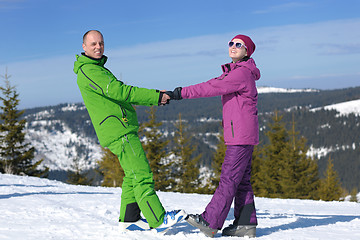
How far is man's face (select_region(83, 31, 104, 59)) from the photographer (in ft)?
13.2

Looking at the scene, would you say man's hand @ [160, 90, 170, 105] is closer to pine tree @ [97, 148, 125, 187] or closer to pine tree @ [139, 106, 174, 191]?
pine tree @ [139, 106, 174, 191]

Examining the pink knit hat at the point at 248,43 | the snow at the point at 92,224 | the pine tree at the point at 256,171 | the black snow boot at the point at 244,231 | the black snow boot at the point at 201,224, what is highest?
the pink knit hat at the point at 248,43

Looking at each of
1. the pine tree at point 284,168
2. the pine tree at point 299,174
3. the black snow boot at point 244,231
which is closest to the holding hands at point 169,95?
the black snow boot at point 244,231

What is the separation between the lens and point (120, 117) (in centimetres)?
395

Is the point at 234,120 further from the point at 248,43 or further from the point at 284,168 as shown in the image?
the point at 284,168

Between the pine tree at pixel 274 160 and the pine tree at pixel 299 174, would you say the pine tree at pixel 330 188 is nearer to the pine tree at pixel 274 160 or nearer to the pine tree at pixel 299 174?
the pine tree at pixel 299 174

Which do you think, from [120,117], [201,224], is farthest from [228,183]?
[120,117]

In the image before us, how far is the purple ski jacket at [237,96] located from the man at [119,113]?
456 millimetres

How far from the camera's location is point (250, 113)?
407 cm

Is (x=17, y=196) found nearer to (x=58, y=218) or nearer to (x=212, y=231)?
(x=58, y=218)

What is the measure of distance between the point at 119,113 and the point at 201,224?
5.15 ft

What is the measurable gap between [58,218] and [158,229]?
1797 millimetres

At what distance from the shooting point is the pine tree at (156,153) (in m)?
28.1

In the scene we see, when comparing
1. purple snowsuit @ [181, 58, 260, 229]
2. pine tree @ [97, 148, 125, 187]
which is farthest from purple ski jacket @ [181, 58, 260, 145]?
pine tree @ [97, 148, 125, 187]
